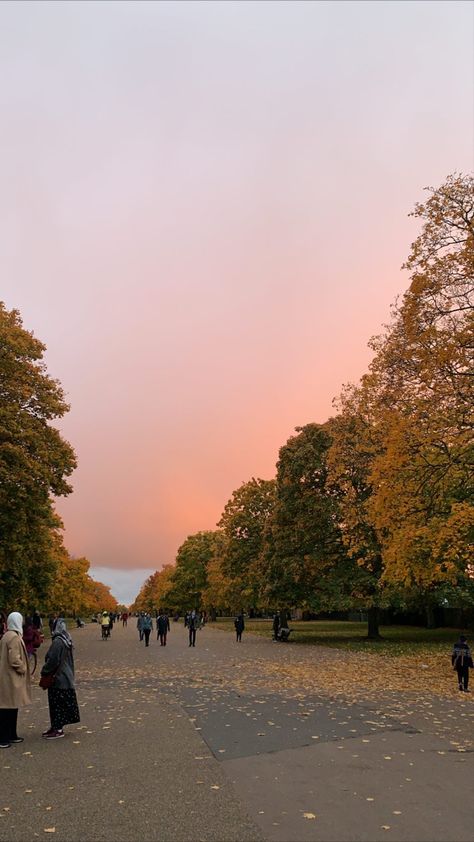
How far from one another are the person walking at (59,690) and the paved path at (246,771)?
270mm

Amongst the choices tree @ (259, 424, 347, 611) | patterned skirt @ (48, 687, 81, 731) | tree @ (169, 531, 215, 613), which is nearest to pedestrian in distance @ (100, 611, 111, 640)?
tree @ (259, 424, 347, 611)

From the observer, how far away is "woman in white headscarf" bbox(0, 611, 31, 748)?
8.69 m

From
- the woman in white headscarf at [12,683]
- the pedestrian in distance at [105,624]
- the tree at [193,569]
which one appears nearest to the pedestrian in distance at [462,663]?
the woman in white headscarf at [12,683]

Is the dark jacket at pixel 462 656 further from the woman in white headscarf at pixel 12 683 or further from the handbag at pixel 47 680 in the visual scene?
the woman in white headscarf at pixel 12 683

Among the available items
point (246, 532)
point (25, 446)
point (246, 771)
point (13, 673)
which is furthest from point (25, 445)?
point (246, 532)

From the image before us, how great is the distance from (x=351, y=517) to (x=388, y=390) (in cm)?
972

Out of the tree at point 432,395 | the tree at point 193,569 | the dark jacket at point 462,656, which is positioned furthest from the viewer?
the tree at point 193,569

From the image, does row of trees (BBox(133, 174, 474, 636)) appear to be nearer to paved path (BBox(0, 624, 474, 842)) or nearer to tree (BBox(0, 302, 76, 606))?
paved path (BBox(0, 624, 474, 842))

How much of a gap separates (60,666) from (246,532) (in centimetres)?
4402

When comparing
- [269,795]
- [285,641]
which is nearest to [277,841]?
[269,795]

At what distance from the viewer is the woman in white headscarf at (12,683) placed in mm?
8688

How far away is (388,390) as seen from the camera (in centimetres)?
2075

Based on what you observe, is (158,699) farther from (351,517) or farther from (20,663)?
(351,517)

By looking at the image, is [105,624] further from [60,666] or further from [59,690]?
[60,666]
